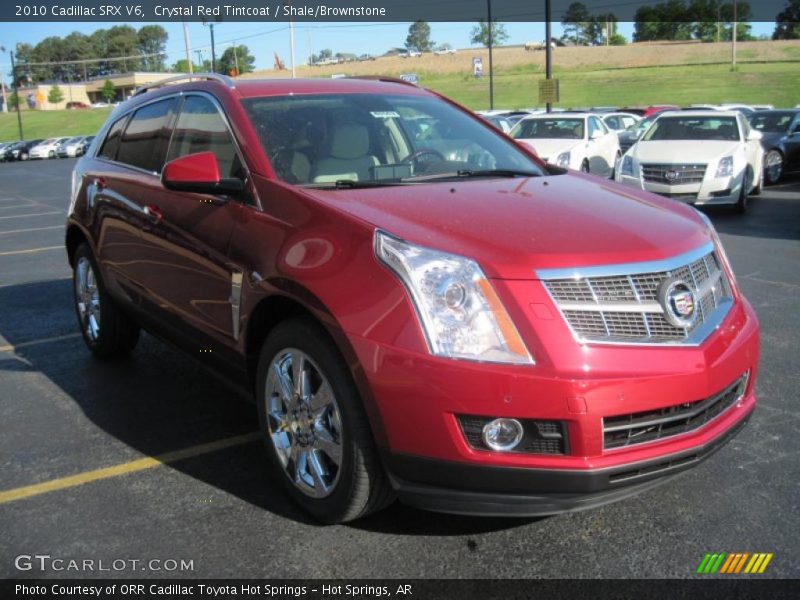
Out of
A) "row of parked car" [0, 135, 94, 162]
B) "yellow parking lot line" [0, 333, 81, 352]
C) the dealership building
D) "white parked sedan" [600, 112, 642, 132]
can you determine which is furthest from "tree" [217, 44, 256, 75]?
"yellow parking lot line" [0, 333, 81, 352]

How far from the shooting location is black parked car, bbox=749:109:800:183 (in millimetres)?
16922

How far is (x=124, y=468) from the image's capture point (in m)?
3.86

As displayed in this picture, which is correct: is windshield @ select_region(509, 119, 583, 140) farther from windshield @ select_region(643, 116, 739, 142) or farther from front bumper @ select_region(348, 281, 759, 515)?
front bumper @ select_region(348, 281, 759, 515)

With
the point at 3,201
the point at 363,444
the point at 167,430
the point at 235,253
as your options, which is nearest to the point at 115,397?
the point at 167,430

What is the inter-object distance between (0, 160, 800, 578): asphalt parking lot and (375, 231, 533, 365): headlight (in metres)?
0.84

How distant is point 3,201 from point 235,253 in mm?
20061

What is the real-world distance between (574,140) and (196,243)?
13.2 meters

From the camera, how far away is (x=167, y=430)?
14.3 ft

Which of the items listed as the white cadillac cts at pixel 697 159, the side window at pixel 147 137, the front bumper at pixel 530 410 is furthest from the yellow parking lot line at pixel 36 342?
the white cadillac cts at pixel 697 159

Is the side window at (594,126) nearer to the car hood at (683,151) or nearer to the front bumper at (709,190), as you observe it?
the car hood at (683,151)

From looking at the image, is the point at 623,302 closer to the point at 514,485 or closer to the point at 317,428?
the point at 514,485

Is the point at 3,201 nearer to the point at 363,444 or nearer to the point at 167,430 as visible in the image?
the point at 167,430

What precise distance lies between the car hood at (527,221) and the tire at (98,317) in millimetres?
2594

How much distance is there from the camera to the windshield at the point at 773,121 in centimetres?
1819
